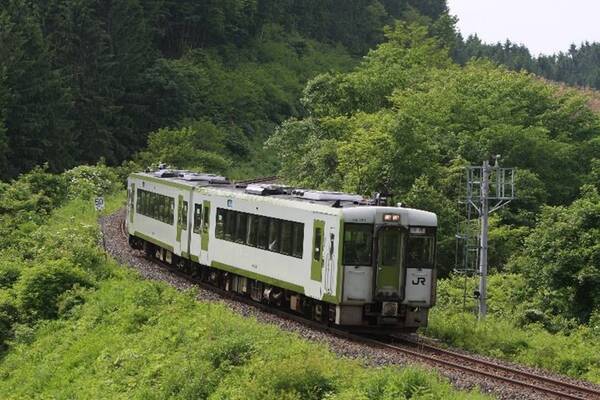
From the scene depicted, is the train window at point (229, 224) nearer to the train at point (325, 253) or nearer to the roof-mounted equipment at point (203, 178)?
the train at point (325, 253)

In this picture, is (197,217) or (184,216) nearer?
(197,217)

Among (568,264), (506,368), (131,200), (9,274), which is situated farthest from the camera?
(131,200)

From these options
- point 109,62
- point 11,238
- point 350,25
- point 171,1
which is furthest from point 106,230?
point 350,25

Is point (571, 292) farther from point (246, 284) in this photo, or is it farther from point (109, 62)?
point (109, 62)

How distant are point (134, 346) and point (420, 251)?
5.81m

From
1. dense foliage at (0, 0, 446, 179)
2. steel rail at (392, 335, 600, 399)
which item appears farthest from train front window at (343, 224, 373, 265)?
dense foliage at (0, 0, 446, 179)

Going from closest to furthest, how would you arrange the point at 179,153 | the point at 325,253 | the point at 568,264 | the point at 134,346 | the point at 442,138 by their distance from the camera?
the point at 134,346
the point at 325,253
the point at 568,264
the point at 442,138
the point at 179,153

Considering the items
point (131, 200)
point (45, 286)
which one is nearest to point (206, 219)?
point (45, 286)

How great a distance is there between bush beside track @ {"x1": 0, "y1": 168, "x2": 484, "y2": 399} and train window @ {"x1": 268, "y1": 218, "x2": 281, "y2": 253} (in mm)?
1964

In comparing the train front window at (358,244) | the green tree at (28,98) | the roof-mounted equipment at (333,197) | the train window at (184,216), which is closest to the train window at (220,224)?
the train window at (184,216)

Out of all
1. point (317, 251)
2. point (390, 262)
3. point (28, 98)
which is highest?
point (28, 98)

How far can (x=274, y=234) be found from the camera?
21859mm

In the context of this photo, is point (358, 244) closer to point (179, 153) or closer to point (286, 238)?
point (286, 238)

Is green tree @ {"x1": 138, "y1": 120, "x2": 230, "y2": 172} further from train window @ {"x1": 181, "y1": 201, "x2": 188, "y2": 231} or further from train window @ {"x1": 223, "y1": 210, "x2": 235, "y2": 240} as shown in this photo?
train window @ {"x1": 223, "y1": 210, "x2": 235, "y2": 240}
